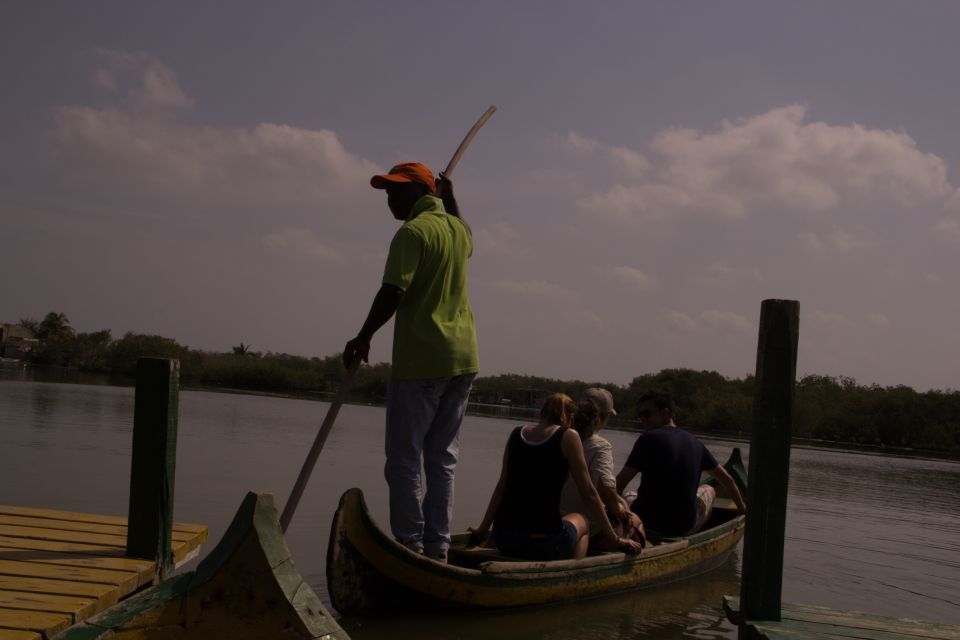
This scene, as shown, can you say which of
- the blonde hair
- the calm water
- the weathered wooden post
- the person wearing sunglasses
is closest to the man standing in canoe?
the blonde hair

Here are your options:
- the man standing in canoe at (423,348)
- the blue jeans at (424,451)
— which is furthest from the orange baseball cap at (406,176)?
the blue jeans at (424,451)

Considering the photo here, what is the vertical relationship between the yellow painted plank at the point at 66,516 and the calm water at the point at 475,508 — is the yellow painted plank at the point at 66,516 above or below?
above

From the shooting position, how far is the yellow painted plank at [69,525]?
427 centimetres

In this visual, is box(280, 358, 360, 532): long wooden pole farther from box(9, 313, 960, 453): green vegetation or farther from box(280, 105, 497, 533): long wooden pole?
box(9, 313, 960, 453): green vegetation

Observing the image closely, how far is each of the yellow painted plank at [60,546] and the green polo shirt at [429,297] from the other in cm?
159

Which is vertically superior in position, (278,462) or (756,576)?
(756,576)

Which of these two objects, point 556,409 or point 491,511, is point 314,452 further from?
point 491,511

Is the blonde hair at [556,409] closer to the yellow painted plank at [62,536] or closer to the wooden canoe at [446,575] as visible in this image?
the wooden canoe at [446,575]

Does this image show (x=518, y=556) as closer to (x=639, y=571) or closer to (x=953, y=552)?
(x=639, y=571)

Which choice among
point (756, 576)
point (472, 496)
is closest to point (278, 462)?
point (472, 496)

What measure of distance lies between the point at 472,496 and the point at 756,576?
7916mm

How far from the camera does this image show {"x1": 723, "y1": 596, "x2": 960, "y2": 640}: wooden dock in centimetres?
335

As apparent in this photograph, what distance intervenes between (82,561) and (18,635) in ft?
3.33

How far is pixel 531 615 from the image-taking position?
211 inches
